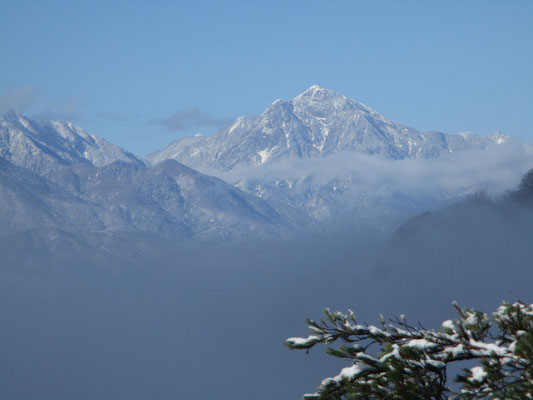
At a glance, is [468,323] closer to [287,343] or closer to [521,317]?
[521,317]

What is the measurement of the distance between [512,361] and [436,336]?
1434mm

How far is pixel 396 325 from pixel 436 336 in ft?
6.75

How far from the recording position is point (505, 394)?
11383 millimetres

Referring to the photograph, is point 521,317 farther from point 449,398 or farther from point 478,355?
point 449,398

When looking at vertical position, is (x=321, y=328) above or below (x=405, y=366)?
above

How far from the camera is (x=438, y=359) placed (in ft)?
40.6

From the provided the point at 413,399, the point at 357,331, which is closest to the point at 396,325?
the point at 357,331

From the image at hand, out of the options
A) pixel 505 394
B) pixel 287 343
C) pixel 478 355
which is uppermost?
pixel 287 343

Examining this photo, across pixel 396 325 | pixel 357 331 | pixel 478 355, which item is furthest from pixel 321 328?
pixel 478 355

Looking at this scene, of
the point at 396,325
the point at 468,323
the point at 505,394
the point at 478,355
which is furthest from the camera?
the point at 396,325

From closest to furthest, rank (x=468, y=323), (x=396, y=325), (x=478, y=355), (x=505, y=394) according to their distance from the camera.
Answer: (x=505, y=394)
(x=478, y=355)
(x=468, y=323)
(x=396, y=325)

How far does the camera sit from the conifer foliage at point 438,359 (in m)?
11.7

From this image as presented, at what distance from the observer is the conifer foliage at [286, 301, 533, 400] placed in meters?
11.7

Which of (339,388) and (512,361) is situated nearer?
(512,361)
